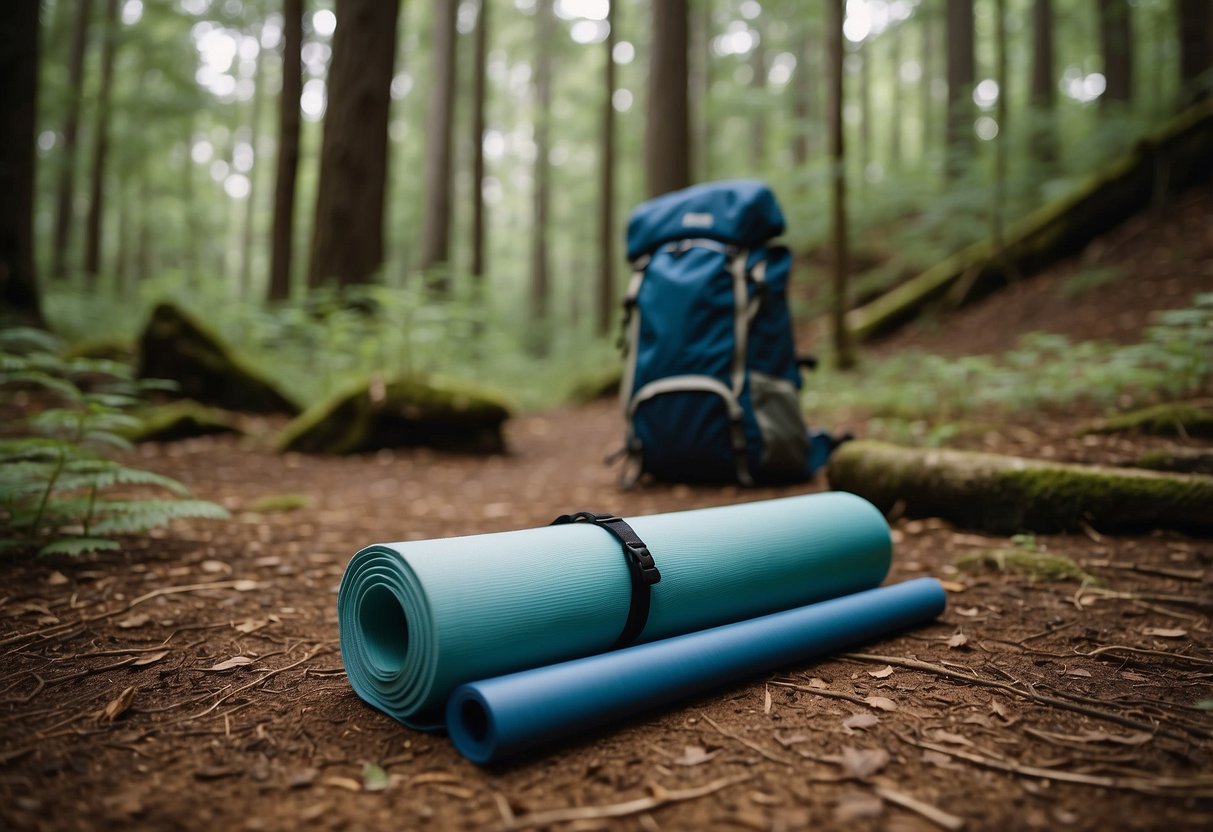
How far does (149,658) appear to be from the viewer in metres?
2.04

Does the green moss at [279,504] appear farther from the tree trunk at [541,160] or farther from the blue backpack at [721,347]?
the tree trunk at [541,160]

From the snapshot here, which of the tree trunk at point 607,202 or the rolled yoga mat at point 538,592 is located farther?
the tree trunk at point 607,202

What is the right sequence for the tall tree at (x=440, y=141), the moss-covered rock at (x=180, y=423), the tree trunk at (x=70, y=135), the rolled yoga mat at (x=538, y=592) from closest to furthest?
the rolled yoga mat at (x=538, y=592)
the moss-covered rock at (x=180, y=423)
the tall tree at (x=440, y=141)
the tree trunk at (x=70, y=135)

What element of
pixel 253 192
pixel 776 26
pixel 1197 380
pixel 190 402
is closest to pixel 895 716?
pixel 1197 380

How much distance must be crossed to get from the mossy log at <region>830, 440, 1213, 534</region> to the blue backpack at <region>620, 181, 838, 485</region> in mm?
580

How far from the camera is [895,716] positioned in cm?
172

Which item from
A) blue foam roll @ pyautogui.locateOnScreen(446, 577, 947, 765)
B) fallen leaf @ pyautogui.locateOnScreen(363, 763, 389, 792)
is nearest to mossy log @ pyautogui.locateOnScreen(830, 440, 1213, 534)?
blue foam roll @ pyautogui.locateOnScreen(446, 577, 947, 765)

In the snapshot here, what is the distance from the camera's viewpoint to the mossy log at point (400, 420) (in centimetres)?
580

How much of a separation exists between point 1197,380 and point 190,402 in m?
7.78

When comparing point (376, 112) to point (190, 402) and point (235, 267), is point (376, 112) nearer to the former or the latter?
point (190, 402)

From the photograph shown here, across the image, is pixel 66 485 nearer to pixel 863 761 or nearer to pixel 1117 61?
pixel 863 761

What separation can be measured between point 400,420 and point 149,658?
A: 4001mm

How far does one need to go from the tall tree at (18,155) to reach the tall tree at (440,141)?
657cm

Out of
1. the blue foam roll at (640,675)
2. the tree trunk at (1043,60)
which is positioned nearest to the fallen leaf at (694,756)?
the blue foam roll at (640,675)
